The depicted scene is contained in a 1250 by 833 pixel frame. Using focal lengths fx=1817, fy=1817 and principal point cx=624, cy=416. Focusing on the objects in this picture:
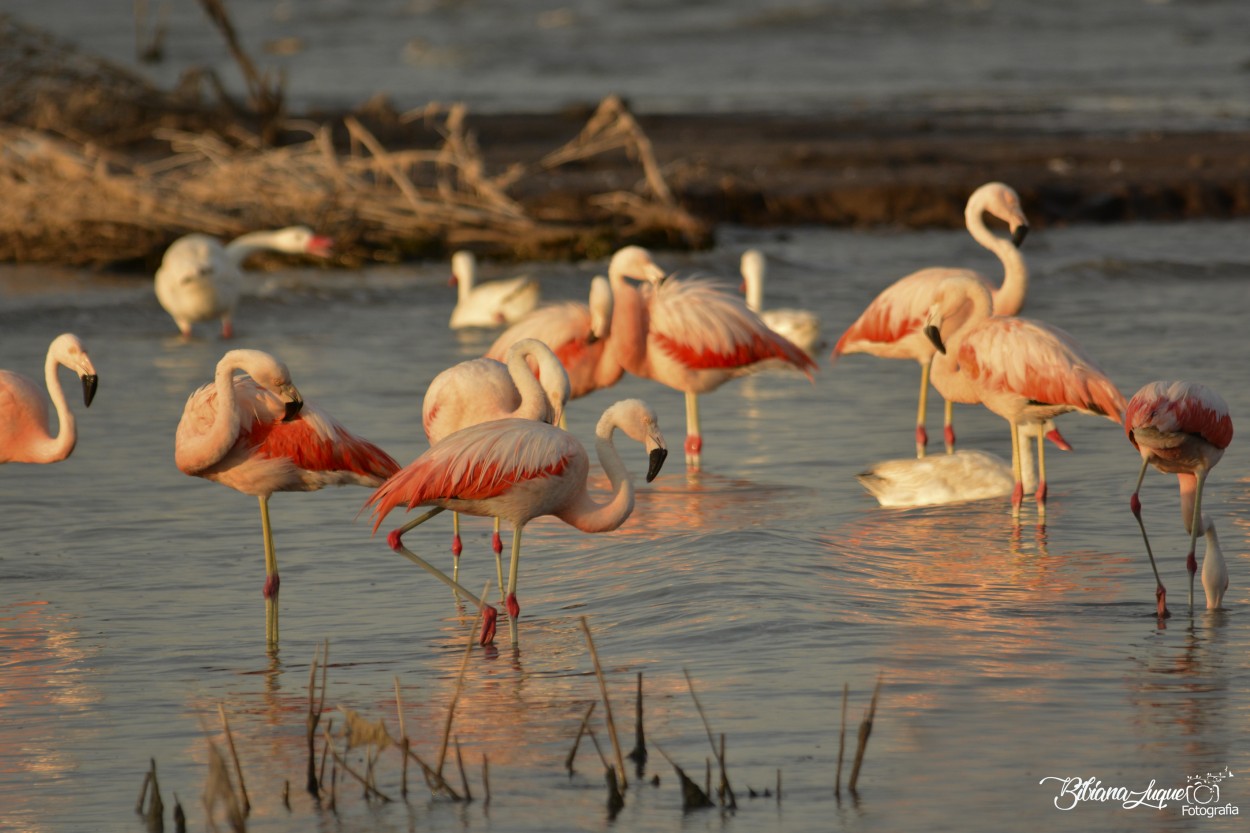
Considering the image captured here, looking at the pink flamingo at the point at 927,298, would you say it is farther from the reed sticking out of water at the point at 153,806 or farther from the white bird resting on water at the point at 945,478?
the reed sticking out of water at the point at 153,806

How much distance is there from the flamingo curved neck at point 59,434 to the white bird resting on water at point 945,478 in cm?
309

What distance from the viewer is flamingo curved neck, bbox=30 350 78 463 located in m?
6.82

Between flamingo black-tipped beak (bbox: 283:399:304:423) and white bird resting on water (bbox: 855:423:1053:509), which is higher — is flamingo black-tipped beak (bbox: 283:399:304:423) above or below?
above

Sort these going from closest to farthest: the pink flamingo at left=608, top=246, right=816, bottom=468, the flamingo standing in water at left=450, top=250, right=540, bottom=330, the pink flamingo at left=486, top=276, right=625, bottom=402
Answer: the pink flamingo at left=486, top=276, right=625, bottom=402
the pink flamingo at left=608, top=246, right=816, bottom=468
the flamingo standing in water at left=450, top=250, right=540, bottom=330

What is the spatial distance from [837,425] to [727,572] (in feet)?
10.4

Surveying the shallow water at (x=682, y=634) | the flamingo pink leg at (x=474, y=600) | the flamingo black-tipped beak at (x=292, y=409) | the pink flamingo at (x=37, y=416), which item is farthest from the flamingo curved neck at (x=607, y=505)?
the pink flamingo at (x=37, y=416)

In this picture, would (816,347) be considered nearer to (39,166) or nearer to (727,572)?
(727,572)

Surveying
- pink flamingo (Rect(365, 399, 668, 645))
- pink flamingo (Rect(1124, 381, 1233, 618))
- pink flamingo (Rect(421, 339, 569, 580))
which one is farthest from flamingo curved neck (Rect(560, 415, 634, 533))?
pink flamingo (Rect(1124, 381, 1233, 618))

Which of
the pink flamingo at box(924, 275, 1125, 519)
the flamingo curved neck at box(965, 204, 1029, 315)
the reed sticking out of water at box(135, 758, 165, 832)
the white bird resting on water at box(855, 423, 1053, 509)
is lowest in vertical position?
the reed sticking out of water at box(135, 758, 165, 832)

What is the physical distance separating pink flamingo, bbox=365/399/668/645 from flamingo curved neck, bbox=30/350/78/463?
1624 mm

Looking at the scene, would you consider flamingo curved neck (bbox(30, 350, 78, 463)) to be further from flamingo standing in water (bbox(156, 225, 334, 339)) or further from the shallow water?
flamingo standing in water (bbox(156, 225, 334, 339))

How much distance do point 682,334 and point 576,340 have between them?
1.71ft

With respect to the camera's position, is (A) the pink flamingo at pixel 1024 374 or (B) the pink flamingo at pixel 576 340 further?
(B) the pink flamingo at pixel 576 340

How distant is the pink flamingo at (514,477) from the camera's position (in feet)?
18.4
